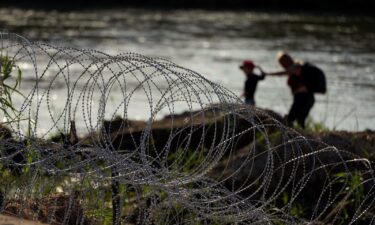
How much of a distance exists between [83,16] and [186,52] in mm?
12511

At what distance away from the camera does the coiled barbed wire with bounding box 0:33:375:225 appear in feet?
24.0

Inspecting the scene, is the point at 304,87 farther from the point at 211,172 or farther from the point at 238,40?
the point at 238,40

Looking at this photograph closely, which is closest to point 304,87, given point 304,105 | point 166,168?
point 304,105

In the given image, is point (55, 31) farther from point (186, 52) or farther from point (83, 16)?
point (83, 16)

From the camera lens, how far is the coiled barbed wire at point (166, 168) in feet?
24.0

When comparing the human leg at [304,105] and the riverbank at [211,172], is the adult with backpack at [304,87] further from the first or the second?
the riverbank at [211,172]

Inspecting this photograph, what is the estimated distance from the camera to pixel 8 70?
9086 mm

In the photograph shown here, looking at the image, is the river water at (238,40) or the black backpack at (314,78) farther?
the river water at (238,40)

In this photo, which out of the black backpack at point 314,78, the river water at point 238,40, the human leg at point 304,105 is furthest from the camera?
the river water at point 238,40

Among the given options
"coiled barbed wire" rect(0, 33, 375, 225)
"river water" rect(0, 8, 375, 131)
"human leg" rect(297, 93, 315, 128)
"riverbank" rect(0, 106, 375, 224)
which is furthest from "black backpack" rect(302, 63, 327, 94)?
"river water" rect(0, 8, 375, 131)

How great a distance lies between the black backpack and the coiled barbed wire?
181 cm

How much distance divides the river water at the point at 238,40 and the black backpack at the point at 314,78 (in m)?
3.15

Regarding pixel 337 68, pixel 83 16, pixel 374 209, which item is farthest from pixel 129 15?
pixel 374 209

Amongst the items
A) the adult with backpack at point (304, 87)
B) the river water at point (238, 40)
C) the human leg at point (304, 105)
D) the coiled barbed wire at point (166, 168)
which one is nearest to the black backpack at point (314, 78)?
the adult with backpack at point (304, 87)
